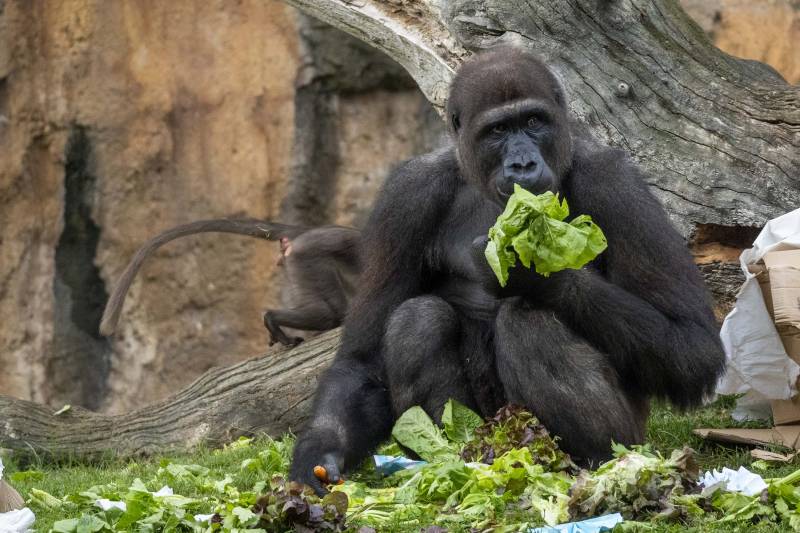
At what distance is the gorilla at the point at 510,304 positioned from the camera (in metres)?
4.61

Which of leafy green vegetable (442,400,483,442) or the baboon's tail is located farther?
the baboon's tail

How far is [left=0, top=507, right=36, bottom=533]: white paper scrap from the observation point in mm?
3988

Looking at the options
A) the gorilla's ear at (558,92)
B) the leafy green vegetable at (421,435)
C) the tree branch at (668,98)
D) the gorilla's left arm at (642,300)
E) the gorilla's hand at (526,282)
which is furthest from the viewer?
the tree branch at (668,98)

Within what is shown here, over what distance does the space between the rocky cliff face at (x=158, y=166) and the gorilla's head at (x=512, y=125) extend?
558cm

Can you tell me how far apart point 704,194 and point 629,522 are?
2.72m

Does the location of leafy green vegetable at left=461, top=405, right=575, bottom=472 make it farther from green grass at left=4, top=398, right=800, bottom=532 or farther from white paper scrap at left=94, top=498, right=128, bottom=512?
white paper scrap at left=94, top=498, right=128, bottom=512

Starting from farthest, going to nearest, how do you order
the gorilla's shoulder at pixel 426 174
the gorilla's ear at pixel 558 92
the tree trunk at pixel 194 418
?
the tree trunk at pixel 194 418, the gorilla's shoulder at pixel 426 174, the gorilla's ear at pixel 558 92

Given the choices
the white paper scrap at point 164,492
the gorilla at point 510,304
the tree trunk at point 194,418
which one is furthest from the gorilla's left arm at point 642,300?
the tree trunk at point 194,418

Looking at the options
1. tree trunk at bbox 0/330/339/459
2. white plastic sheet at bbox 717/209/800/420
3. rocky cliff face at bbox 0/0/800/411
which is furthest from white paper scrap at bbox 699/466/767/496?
rocky cliff face at bbox 0/0/800/411

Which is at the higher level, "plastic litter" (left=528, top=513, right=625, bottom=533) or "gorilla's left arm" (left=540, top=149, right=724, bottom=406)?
"gorilla's left arm" (left=540, top=149, right=724, bottom=406)

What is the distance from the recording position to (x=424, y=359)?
496 cm

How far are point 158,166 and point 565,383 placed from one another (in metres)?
6.68

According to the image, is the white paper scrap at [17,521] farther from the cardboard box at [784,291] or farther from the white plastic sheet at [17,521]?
the cardboard box at [784,291]

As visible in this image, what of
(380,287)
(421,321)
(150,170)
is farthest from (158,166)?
(421,321)
